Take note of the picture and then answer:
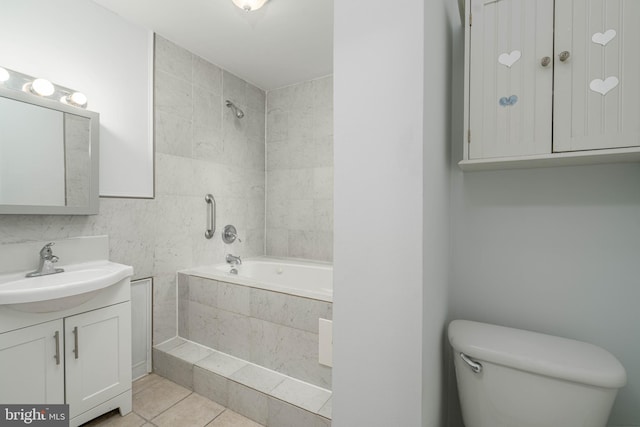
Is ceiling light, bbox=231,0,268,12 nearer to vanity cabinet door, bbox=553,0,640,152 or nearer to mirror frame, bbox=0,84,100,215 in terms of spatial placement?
mirror frame, bbox=0,84,100,215

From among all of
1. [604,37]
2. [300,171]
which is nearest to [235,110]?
[300,171]

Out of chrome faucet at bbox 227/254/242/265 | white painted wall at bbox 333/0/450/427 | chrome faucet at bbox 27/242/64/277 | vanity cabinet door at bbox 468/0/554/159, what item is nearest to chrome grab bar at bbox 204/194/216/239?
chrome faucet at bbox 227/254/242/265

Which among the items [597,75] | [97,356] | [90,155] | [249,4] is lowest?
[97,356]

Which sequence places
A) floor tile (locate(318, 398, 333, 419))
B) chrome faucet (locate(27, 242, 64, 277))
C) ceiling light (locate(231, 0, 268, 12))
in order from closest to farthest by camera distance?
floor tile (locate(318, 398, 333, 419)) < chrome faucet (locate(27, 242, 64, 277)) < ceiling light (locate(231, 0, 268, 12))

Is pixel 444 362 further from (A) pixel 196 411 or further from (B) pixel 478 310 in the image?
(A) pixel 196 411

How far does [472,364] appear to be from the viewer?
1038 mm

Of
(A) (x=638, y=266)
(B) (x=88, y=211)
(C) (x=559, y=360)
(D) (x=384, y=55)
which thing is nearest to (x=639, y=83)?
(A) (x=638, y=266)

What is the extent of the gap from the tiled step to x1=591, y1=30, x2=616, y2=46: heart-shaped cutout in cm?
193

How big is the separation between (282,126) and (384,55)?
7.83 feet

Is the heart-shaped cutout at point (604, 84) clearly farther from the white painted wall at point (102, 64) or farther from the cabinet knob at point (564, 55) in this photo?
the white painted wall at point (102, 64)

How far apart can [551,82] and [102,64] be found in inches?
102

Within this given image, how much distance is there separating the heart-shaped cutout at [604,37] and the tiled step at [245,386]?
6.33ft

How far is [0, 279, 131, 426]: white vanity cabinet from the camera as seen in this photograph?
1222 millimetres

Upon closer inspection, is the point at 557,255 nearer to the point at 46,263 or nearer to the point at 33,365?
the point at 33,365
